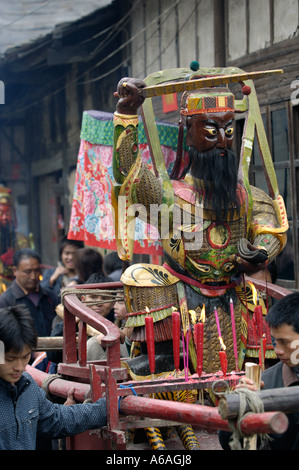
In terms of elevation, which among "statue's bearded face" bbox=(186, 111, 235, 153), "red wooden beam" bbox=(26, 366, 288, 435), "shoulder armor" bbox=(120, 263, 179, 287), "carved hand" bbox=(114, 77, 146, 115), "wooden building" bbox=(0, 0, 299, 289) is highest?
"wooden building" bbox=(0, 0, 299, 289)

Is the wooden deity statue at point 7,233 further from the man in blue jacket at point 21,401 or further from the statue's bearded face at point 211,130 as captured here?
the man in blue jacket at point 21,401

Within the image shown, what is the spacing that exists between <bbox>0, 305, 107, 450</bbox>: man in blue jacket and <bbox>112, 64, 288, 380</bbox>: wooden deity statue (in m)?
0.95

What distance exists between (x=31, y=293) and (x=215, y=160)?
9.60ft

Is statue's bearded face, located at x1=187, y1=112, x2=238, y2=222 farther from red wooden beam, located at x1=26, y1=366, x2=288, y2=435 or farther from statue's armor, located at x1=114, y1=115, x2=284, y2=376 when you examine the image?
red wooden beam, located at x1=26, y1=366, x2=288, y2=435

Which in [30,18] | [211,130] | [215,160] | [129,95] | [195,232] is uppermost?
[30,18]

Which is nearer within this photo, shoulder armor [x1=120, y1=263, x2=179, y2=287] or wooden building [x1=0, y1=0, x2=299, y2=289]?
shoulder armor [x1=120, y1=263, x2=179, y2=287]

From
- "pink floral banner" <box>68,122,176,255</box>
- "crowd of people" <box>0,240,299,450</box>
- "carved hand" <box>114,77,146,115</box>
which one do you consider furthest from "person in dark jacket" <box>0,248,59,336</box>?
"crowd of people" <box>0,240,299,450</box>

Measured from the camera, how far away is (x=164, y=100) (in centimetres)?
761

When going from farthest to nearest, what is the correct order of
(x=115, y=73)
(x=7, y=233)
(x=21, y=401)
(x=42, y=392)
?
1. (x=7, y=233)
2. (x=115, y=73)
3. (x=42, y=392)
4. (x=21, y=401)

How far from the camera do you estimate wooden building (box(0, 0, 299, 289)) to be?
19.0ft

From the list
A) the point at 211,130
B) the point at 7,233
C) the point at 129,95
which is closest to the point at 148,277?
the point at 211,130

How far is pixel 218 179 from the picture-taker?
416 centimetres

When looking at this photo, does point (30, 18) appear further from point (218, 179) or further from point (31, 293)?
point (218, 179)

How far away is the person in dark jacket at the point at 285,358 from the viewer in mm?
2889
